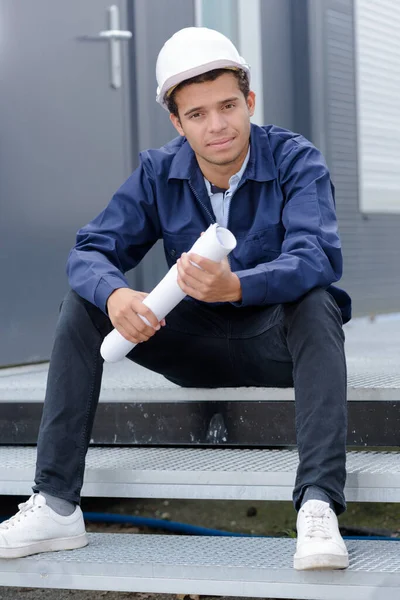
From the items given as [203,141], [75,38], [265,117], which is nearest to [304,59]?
[265,117]

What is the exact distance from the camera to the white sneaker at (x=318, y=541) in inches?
68.6

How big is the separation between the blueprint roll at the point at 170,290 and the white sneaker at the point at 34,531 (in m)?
0.34

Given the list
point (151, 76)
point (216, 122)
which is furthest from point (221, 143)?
point (151, 76)

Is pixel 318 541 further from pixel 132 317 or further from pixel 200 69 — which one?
pixel 200 69

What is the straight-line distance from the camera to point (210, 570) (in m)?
1.85

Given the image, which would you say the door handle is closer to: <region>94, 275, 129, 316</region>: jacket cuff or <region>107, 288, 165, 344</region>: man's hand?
<region>94, 275, 129, 316</region>: jacket cuff

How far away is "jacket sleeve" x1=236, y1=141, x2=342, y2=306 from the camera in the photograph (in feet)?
6.40

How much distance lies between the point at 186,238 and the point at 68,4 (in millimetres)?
1690

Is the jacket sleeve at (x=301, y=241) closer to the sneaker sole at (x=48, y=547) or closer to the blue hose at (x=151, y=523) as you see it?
the sneaker sole at (x=48, y=547)

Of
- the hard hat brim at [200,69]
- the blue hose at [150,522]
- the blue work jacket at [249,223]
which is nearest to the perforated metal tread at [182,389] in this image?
the blue work jacket at [249,223]

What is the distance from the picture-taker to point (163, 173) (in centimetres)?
234

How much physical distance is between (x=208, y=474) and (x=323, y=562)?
1.58 feet

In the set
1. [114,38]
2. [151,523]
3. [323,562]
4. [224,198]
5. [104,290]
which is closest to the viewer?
[323,562]

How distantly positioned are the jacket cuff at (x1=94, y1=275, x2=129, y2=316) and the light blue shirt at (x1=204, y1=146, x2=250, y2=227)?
1.11 ft
